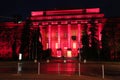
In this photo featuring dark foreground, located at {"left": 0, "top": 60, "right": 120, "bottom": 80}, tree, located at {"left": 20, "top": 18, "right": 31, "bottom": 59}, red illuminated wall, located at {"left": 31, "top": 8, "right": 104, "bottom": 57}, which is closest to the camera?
dark foreground, located at {"left": 0, "top": 60, "right": 120, "bottom": 80}

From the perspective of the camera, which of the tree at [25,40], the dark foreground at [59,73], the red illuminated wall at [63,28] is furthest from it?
the red illuminated wall at [63,28]

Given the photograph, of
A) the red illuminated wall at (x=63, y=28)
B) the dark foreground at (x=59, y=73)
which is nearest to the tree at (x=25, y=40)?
the red illuminated wall at (x=63, y=28)

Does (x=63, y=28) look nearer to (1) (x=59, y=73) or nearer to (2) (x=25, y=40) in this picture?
(2) (x=25, y=40)

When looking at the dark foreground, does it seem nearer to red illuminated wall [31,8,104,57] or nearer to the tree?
the tree

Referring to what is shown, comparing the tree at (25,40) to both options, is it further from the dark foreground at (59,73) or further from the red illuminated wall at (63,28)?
the dark foreground at (59,73)

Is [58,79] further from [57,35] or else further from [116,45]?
[57,35]

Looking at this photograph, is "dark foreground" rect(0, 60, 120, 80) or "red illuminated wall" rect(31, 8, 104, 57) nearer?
"dark foreground" rect(0, 60, 120, 80)

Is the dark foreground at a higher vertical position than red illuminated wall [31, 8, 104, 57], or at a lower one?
lower

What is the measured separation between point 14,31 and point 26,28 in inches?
298

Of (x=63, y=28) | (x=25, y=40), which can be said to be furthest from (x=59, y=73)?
(x=63, y=28)

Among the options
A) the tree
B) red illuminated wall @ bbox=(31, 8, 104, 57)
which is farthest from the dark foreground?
red illuminated wall @ bbox=(31, 8, 104, 57)

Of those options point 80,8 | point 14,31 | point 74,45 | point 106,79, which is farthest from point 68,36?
point 106,79

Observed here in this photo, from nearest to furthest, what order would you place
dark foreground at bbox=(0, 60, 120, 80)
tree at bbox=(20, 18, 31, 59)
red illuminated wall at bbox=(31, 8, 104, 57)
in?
1. dark foreground at bbox=(0, 60, 120, 80)
2. tree at bbox=(20, 18, 31, 59)
3. red illuminated wall at bbox=(31, 8, 104, 57)

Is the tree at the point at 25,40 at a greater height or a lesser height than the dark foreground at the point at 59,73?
greater
